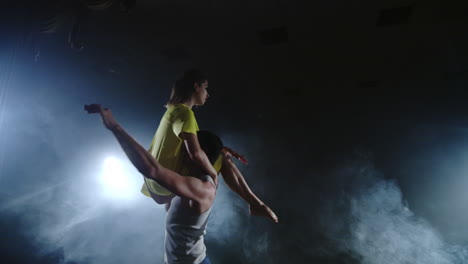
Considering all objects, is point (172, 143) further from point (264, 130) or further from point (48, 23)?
point (264, 130)

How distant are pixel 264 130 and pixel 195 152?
439cm

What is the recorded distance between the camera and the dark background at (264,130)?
11.4 feet

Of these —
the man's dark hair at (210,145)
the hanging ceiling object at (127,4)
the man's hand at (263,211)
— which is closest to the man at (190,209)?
the man's dark hair at (210,145)

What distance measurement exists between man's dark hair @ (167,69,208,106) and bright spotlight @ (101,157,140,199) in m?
3.98

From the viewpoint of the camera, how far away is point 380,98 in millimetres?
4621

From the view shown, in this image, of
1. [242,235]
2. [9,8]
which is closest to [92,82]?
[9,8]

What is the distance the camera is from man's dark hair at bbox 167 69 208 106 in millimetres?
1590

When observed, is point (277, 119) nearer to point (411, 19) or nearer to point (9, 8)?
point (411, 19)

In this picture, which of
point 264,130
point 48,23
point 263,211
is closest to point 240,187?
point 263,211

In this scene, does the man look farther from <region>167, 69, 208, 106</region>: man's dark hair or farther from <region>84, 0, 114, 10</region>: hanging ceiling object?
<region>84, 0, 114, 10</region>: hanging ceiling object

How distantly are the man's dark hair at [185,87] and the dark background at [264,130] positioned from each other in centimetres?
191

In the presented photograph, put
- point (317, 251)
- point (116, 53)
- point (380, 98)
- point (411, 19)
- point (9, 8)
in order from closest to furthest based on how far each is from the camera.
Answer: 1. point (9, 8)
2. point (411, 19)
3. point (116, 53)
4. point (380, 98)
5. point (317, 251)

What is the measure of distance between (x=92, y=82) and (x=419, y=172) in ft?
23.5

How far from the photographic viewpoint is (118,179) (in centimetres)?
489
